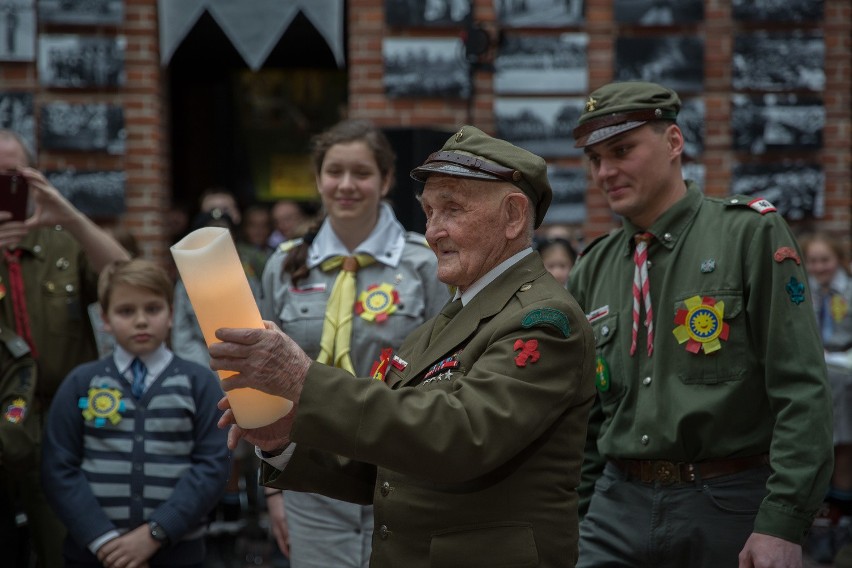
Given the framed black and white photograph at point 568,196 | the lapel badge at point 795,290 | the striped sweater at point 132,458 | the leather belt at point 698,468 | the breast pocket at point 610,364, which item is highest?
the framed black and white photograph at point 568,196

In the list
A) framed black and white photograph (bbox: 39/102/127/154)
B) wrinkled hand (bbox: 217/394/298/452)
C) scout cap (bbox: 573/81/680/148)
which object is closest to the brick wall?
framed black and white photograph (bbox: 39/102/127/154)

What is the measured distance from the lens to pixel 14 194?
14.6ft

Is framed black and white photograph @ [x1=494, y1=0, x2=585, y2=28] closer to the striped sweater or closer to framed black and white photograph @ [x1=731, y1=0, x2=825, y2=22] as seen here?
framed black and white photograph @ [x1=731, y1=0, x2=825, y2=22]

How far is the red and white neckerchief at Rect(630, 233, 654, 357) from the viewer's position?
3.43 m

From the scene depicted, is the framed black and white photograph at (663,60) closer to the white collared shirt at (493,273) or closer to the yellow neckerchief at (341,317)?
the yellow neckerchief at (341,317)

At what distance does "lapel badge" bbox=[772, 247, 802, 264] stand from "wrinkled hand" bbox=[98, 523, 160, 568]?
234 cm

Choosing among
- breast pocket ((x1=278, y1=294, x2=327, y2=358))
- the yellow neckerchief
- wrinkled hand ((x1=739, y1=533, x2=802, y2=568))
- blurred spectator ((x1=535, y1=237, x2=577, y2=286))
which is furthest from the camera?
blurred spectator ((x1=535, y1=237, x2=577, y2=286))

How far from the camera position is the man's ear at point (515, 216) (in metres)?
2.62

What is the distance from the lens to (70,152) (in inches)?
308

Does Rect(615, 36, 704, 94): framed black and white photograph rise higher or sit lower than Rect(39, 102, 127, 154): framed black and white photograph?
higher

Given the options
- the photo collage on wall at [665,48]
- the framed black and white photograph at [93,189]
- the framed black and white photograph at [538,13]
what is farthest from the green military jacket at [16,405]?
the photo collage on wall at [665,48]

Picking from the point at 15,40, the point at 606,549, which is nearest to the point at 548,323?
the point at 606,549

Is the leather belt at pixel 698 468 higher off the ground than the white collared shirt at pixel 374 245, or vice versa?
the white collared shirt at pixel 374 245

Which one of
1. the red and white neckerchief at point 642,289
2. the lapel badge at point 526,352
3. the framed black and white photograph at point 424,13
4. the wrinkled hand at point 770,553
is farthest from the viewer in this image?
the framed black and white photograph at point 424,13
